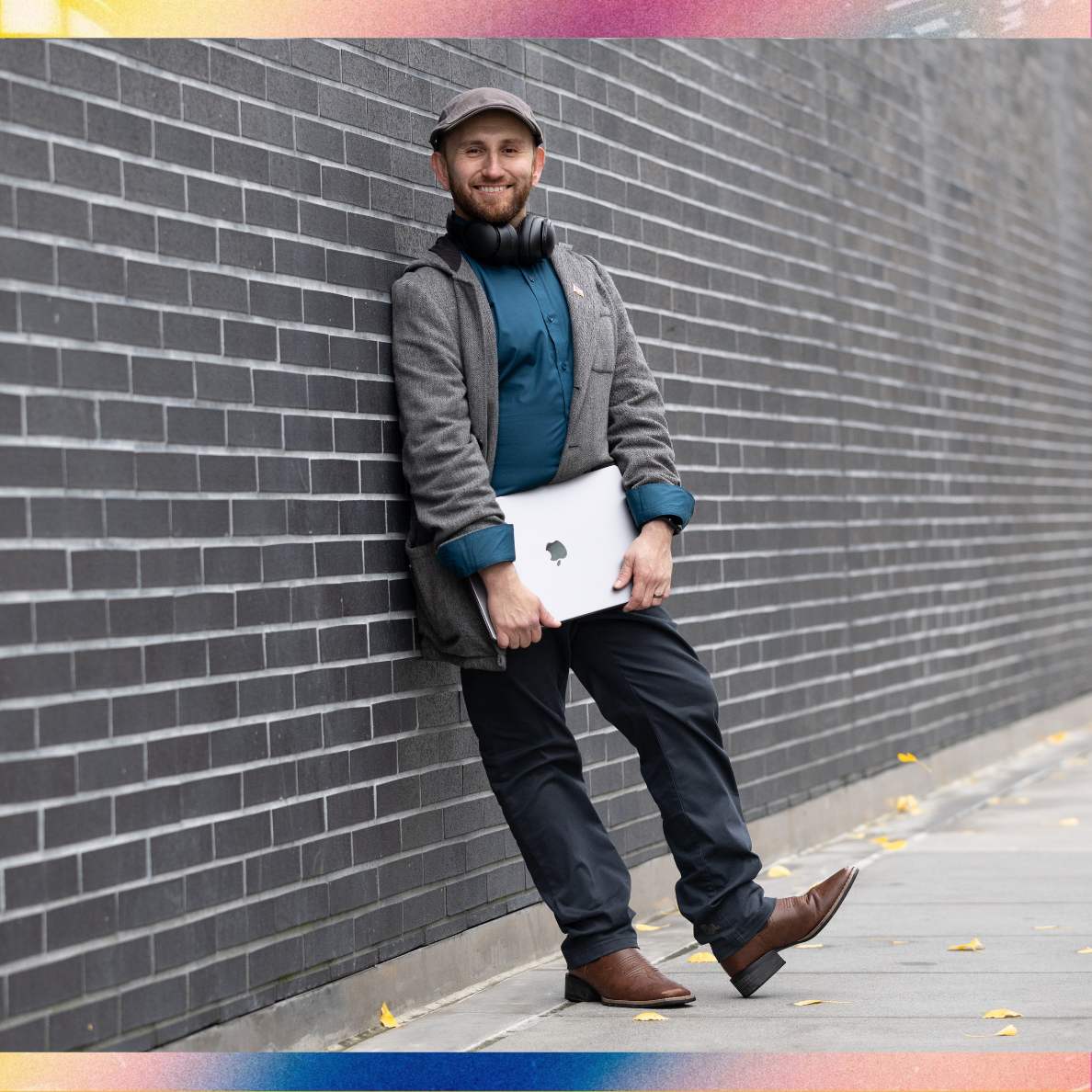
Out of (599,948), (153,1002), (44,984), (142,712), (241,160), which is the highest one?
(241,160)

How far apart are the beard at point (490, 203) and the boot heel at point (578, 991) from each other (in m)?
1.95

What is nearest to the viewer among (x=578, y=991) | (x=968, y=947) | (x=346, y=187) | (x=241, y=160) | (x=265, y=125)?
(x=241, y=160)

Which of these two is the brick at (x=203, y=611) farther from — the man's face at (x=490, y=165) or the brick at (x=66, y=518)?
the man's face at (x=490, y=165)

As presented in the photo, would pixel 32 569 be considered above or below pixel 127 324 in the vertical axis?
below

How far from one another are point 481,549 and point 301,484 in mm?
456

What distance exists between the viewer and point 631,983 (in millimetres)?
5102

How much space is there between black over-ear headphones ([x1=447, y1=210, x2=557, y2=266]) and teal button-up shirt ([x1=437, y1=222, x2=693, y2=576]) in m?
0.03

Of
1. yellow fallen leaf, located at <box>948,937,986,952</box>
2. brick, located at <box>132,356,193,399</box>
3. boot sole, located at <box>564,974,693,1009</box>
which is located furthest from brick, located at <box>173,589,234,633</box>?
yellow fallen leaf, located at <box>948,937,986,952</box>

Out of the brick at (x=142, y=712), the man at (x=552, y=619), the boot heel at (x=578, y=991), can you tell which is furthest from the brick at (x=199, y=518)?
the boot heel at (x=578, y=991)

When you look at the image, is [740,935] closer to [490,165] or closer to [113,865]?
[113,865]

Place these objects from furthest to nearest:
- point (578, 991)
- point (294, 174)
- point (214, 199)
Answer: point (578, 991) < point (294, 174) < point (214, 199)

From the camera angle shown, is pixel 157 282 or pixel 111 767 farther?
pixel 157 282

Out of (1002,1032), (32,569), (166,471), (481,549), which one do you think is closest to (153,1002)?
(32,569)

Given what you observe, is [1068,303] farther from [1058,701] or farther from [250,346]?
[250,346]
